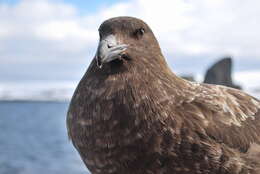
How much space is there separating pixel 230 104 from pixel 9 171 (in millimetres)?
27955

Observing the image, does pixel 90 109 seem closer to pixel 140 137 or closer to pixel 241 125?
pixel 140 137

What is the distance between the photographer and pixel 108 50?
5.41m

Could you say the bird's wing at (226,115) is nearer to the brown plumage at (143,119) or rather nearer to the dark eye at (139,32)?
the brown plumage at (143,119)

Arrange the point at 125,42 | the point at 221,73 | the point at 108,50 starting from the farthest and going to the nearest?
the point at 221,73, the point at 125,42, the point at 108,50

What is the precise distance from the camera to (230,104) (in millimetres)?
6355

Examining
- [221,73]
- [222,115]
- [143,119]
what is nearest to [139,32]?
[143,119]

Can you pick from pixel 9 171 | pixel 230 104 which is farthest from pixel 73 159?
pixel 230 104

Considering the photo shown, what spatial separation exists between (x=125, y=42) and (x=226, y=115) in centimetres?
144

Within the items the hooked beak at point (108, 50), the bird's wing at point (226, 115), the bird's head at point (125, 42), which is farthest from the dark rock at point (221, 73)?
the hooked beak at point (108, 50)

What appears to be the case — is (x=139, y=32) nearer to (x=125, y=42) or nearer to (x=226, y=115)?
(x=125, y=42)

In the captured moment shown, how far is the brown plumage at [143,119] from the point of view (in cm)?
539

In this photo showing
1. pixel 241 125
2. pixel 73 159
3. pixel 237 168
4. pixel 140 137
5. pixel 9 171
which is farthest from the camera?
pixel 73 159

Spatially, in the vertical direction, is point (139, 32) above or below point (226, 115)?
above

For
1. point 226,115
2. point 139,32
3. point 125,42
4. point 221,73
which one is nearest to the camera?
point 125,42
